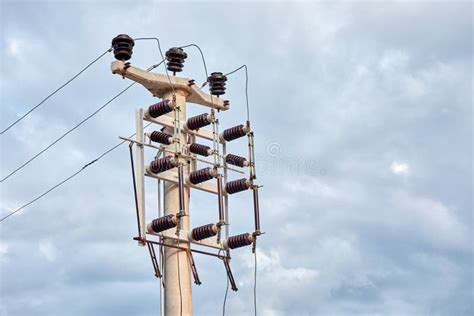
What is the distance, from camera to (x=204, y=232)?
3178 centimetres

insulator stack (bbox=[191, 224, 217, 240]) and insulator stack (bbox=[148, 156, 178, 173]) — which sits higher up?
insulator stack (bbox=[148, 156, 178, 173])

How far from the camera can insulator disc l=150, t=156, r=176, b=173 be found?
3194 cm

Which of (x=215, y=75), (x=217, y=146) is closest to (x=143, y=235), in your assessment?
(x=217, y=146)

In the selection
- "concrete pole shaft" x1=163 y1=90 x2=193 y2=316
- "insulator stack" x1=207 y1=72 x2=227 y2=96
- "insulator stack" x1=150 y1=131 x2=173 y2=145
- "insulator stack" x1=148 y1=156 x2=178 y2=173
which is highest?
"insulator stack" x1=207 y1=72 x2=227 y2=96

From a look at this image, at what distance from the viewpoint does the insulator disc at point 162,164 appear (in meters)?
31.9

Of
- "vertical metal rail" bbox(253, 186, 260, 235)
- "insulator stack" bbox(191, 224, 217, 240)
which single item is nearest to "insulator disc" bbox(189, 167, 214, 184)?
"vertical metal rail" bbox(253, 186, 260, 235)

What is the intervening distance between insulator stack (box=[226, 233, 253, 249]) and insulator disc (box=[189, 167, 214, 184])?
1.76 m

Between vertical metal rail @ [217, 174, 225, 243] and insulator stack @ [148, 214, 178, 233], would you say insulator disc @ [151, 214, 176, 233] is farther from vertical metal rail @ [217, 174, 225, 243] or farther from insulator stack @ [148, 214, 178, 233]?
vertical metal rail @ [217, 174, 225, 243]

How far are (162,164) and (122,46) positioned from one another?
345 centimetres

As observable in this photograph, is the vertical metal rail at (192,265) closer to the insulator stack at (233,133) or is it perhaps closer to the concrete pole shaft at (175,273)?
the concrete pole shaft at (175,273)

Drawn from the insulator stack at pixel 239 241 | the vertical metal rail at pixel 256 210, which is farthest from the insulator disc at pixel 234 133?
the insulator stack at pixel 239 241

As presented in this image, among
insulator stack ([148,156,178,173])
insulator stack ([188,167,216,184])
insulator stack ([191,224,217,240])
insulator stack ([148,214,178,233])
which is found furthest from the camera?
insulator stack ([188,167,216,184])

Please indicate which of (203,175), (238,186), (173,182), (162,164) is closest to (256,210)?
(238,186)

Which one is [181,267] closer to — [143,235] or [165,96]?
[143,235]
